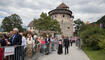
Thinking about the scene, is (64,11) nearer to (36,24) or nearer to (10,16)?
(36,24)

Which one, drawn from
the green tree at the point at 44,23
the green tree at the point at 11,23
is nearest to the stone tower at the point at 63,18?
the green tree at the point at 44,23

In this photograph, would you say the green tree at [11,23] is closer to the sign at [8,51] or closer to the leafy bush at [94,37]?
the leafy bush at [94,37]

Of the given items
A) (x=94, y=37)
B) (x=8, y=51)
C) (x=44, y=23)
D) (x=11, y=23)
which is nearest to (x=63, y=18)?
(x=44, y=23)

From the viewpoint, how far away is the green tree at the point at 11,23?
67.5m

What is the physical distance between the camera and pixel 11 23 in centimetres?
6988

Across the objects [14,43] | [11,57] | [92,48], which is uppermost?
[14,43]

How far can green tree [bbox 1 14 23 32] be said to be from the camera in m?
67.5

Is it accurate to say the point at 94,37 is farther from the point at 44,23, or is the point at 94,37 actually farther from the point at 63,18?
the point at 63,18

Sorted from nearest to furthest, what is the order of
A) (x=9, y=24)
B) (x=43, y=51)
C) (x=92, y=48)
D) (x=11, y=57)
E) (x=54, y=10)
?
(x=11, y=57)
(x=43, y=51)
(x=92, y=48)
(x=54, y=10)
(x=9, y=24)

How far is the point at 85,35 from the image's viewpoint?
1450 cm

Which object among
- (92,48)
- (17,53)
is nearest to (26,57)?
(17,53)

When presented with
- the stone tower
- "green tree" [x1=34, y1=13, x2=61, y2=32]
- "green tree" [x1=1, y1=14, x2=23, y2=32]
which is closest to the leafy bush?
"green tree" [x1=34, y1=13, x2=61, y2=32]

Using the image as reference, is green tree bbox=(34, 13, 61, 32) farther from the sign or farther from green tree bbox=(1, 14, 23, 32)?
the sign

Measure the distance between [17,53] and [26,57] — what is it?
4.81 feet
